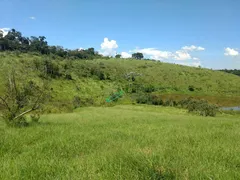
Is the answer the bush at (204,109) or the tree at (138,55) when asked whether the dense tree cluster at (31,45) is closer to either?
the tree at (138,55)

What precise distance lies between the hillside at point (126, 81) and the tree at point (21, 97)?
32.3 meters

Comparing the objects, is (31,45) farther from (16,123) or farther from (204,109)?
(16,123)

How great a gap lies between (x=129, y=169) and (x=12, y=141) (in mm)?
4803

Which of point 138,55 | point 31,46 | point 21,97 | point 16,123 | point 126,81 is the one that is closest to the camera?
point 16,123

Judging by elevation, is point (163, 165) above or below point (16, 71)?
below

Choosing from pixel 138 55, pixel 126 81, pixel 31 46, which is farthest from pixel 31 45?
pixel 138 55

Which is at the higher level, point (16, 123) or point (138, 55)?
point (138, 55)

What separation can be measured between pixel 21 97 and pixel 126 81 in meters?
83.3

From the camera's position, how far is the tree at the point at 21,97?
622 inches

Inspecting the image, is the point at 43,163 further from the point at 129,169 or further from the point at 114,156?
the point at 129,169

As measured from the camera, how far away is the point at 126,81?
99625 millimetres

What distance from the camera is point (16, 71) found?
1809 cm

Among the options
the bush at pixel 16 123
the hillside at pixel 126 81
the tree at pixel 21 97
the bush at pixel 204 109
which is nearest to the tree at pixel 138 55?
the hillside at pixel 126 81

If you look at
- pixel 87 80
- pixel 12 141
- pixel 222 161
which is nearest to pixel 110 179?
pixel 222 161
